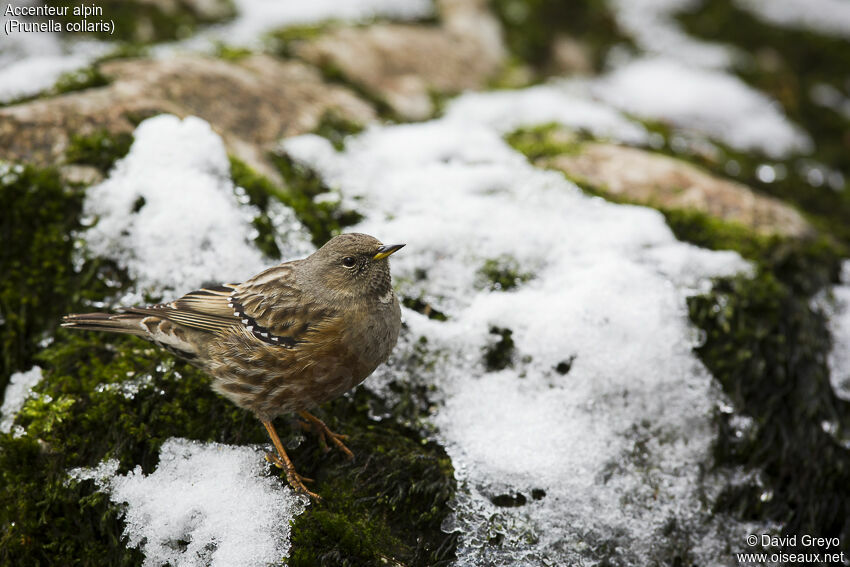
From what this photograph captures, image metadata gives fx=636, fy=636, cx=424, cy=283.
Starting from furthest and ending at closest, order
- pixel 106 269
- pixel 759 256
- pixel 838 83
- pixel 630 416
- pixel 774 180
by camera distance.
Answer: pixel 838 83 → pixel 774 180 → pixel 759 256 → pixel 106 269 → pixel 630 416

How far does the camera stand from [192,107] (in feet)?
17.4

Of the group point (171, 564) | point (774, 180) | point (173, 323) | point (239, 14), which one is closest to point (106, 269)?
point (173, 323)

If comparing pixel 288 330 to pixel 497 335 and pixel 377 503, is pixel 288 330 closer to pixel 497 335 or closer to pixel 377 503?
pixel 377 503

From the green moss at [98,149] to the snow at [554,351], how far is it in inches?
53.2

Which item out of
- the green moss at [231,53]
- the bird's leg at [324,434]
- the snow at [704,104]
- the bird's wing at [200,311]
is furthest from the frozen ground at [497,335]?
the snow at [704,104]

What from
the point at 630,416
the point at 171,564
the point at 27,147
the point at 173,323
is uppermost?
the point at 27,147

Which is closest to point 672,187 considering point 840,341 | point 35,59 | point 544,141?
point 544,141

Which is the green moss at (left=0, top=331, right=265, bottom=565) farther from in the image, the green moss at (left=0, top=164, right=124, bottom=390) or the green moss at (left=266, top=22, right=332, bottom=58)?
the green moss at (left=266, top=22, right=332, bottom=58)

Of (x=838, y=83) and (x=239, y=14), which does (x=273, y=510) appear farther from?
(x=838, y=83)

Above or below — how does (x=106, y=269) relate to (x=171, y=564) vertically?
above

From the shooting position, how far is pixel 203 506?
11.4 ft

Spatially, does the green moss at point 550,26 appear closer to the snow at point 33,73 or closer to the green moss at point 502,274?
the green moss at point 502,274

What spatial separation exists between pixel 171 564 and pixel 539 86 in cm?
618

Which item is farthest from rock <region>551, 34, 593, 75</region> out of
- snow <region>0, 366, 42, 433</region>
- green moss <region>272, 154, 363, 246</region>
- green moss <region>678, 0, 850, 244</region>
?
snow <region>0, 366, 42, 433</region>
